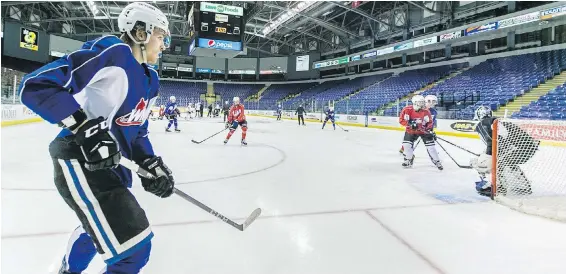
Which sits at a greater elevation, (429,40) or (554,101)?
(429,40)

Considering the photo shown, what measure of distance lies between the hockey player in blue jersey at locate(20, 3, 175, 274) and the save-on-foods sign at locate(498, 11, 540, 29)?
16363mm

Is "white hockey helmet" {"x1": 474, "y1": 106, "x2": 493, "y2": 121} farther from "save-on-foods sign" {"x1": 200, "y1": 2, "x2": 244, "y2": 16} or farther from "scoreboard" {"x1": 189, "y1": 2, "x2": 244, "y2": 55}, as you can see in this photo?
"save-on-foods sign" {"x1": 200, "y1": 2, "x2": 244, "y2": 16}

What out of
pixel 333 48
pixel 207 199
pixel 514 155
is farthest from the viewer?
pixel 333 48

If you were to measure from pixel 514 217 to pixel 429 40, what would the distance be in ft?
58.2

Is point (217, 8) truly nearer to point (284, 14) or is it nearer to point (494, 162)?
point (284, 14)

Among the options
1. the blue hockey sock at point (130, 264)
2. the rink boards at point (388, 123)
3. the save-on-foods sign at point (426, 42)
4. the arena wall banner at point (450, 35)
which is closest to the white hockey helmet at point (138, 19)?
the blue hockey sock at point (130, 264)

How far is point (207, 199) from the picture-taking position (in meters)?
2.92

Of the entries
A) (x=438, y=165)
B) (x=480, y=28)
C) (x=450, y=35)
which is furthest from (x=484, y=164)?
(x=450, y=35)

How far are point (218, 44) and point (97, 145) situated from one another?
14.0 metres

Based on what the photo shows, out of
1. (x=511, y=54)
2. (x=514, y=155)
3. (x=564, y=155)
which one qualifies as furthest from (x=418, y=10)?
(x=514, y=155)

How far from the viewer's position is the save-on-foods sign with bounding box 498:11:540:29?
1277 cm

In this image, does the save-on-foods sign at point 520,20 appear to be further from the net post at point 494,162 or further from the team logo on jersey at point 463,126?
the net post at point 494,162

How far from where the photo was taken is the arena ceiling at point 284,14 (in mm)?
19906

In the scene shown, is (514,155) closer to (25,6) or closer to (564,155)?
(564,155)
